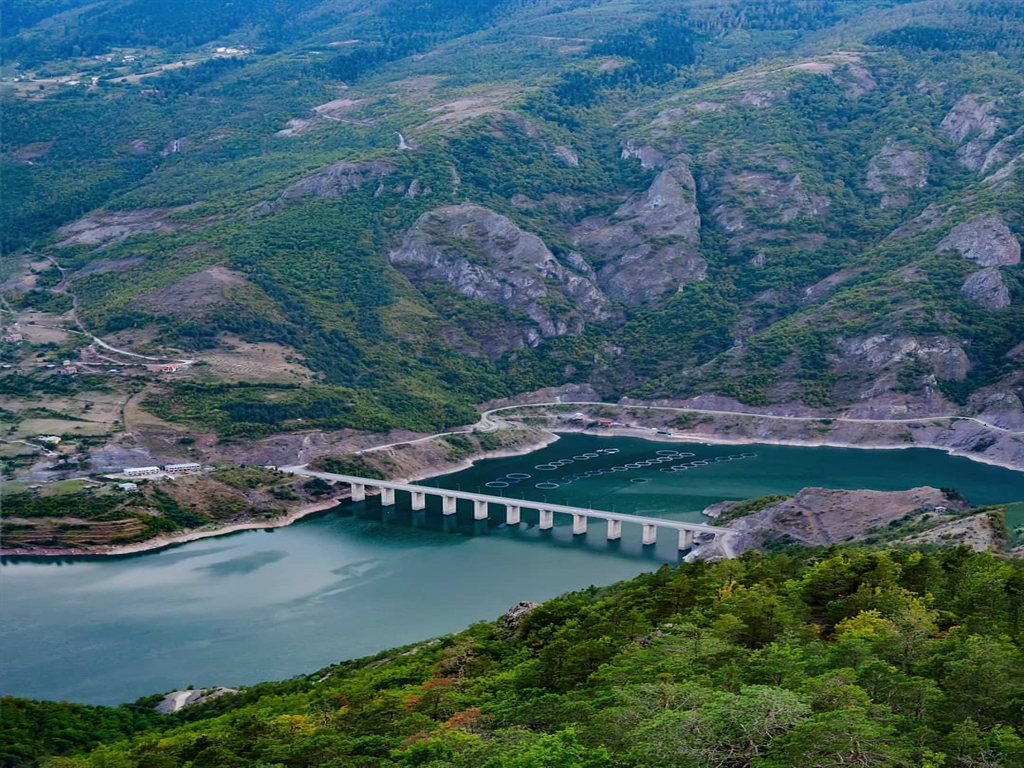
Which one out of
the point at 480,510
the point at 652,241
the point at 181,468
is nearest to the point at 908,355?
the point at 652,241

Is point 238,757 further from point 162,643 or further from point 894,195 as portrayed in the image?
point 894,195

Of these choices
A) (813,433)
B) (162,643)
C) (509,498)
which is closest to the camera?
(162,643)

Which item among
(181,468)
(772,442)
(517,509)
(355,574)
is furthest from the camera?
(772,442)

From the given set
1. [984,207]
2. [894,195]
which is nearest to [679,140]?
[894,195]

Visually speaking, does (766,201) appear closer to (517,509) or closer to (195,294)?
(195,294)

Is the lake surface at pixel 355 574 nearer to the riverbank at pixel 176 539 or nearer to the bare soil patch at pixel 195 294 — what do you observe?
the riverbank at pixel 176 539

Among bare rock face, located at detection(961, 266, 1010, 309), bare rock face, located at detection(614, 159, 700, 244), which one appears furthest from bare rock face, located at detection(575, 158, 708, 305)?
bare rock face, located at detection(961, 266, 1010, 309)
